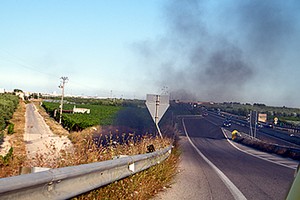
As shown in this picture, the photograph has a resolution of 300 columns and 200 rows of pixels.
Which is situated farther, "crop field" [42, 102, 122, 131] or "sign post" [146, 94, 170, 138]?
"crop field" [42, 102, 122, 131]

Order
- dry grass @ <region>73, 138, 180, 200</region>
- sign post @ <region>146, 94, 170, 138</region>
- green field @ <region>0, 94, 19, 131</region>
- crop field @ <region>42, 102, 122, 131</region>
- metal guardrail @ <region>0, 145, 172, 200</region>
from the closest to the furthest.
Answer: metal guardrail @ <region>0, 145, 172, 200</region> < dry grass @ <region>73, 138, 180, 200</region> < sign post @ <region>146, 94, 170, 138</region> < green field @ <region>0, 94, 19, 131</region> < crop field @ <region>42, 102, 122, 131</region>

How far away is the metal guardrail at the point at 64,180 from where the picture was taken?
281cm

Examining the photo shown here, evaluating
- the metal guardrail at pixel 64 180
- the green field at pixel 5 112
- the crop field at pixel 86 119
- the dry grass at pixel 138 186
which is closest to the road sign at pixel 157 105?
the dry grass at pixel 138 186

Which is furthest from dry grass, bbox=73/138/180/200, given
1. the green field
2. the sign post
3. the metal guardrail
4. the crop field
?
the green field

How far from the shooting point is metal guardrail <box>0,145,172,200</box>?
9.22 ft

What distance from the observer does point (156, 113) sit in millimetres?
14445

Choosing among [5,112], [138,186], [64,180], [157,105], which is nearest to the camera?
[64,180]

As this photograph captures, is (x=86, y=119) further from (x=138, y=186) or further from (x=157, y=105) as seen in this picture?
(x=138, y=186)

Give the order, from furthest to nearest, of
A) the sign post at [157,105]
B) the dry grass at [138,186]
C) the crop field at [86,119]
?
the crop field at [86,119] → the sign post at [157,105] → the dry grass at [138,186]

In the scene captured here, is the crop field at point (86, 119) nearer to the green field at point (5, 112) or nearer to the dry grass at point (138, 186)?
the green field at point (5, 112)

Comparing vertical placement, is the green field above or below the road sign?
below

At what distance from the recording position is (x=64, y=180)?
3.67 m

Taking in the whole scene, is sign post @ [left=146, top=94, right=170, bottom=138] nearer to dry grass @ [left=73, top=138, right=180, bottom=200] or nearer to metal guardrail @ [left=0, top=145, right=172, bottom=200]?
dry grass @ [left=73, top=138, right=180, bottom=200]

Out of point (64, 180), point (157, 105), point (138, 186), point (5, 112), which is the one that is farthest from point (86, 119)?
point (64, 180)
